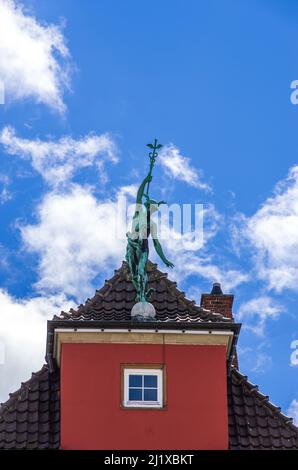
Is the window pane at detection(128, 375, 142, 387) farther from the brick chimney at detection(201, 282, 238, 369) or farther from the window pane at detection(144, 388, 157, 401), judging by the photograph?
the brick chimney at detection(201, 282, 238, 369)

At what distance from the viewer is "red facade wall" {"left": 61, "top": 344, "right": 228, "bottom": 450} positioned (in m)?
37.2

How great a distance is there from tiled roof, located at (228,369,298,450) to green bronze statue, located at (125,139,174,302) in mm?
2982

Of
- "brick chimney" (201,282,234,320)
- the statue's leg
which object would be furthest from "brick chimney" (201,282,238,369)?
the statue's leg

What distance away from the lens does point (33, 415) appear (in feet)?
125

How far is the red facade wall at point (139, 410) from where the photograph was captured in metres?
37.2

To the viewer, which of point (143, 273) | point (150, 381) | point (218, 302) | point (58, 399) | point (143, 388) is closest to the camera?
point (143, 388)

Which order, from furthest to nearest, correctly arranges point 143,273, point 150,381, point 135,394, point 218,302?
point 218,302 → point 143,273 → point 150,381 → point 135,394

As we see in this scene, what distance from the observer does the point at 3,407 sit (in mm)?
38094

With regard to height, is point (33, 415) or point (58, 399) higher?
point (58, 399)

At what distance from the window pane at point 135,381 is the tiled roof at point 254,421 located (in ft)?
7.44

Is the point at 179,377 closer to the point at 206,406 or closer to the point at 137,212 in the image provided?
the point at 206,406

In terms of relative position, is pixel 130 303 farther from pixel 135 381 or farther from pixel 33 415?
pixel 33 415

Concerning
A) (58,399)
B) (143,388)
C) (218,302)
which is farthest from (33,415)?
(218,302)

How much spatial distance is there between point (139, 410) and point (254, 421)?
2783 millimetres
